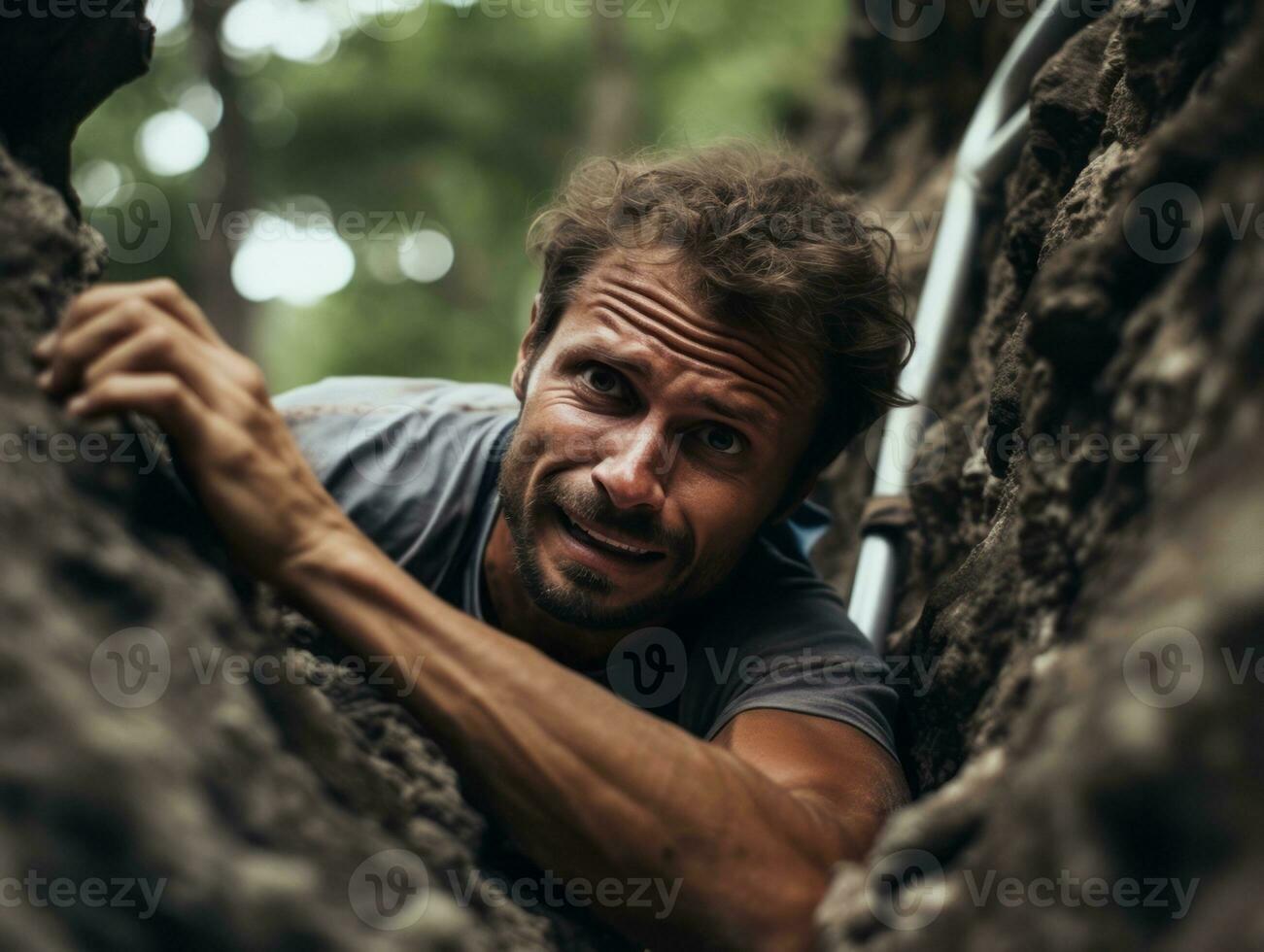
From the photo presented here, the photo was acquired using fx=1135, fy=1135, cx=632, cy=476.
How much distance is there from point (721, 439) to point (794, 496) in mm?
485

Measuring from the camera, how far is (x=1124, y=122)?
7.48ft

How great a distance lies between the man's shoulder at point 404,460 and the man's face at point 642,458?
0.82 feet

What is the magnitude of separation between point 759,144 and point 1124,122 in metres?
1.38

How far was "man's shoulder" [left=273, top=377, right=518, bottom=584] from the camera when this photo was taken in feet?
9.21

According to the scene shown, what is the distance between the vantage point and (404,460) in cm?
295

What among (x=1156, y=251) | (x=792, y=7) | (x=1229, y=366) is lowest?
(x=1229, y=366)

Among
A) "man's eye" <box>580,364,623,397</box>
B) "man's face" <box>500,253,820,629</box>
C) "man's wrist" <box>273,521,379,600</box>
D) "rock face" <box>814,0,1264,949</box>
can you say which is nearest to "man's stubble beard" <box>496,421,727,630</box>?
"man's face" <box>500,253,820,629</box>

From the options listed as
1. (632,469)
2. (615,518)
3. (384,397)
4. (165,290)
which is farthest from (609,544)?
(165,290)

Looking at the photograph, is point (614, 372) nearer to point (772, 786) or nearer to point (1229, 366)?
point (772, 786)

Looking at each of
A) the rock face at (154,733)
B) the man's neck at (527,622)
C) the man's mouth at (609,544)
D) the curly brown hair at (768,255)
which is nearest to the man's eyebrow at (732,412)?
the curly brown hair at (768,255)

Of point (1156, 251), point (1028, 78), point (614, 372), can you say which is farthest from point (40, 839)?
point (1028, 78)

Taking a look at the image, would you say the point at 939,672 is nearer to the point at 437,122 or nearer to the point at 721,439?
the point at 721,439

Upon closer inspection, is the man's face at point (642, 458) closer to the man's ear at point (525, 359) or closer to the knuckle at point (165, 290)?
the man's ear at point (525, 359)

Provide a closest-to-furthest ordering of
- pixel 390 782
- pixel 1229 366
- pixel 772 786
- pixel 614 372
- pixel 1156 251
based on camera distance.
Result: pixel 1229 366
pixel 1156 251
pixel 390 782
pixel 772 786
pixel 614 372
